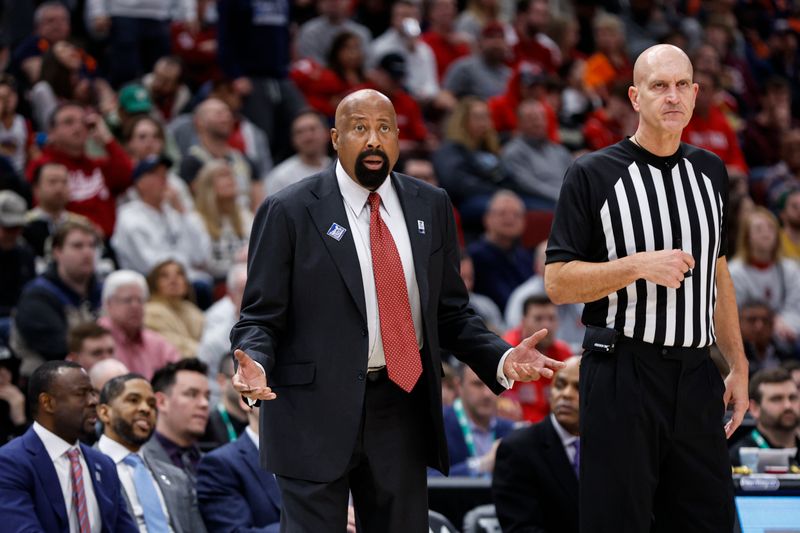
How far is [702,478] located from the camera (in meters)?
3.93

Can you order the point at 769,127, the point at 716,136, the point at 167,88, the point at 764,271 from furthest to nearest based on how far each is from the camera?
the point at 769,127
the point at 716,136
the point at 167,88
the point at 764,271

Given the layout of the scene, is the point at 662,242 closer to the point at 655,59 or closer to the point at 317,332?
the point at 655,59

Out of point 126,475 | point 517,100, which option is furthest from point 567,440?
point 517,100

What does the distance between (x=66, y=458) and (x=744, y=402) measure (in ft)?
9.02

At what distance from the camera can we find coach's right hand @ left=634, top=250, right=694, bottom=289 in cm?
368

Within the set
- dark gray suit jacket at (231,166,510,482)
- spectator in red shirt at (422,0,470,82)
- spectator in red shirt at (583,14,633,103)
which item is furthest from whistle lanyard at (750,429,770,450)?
spectator in red shirt at (583,14,633,103)

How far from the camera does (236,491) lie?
6117 millimetres

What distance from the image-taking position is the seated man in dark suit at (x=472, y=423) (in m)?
7.82

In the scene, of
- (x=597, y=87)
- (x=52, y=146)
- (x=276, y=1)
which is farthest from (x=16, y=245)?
(x=597, y=87)

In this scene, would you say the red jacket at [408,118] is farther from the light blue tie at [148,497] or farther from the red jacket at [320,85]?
the light blue tie at [148,497]

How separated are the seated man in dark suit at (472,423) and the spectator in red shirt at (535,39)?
724 cm

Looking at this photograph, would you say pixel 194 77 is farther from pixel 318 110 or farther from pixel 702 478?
pixel 702 478

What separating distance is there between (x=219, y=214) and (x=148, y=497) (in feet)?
14.1

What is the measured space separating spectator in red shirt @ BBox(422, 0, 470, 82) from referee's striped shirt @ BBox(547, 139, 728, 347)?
33.2ft
